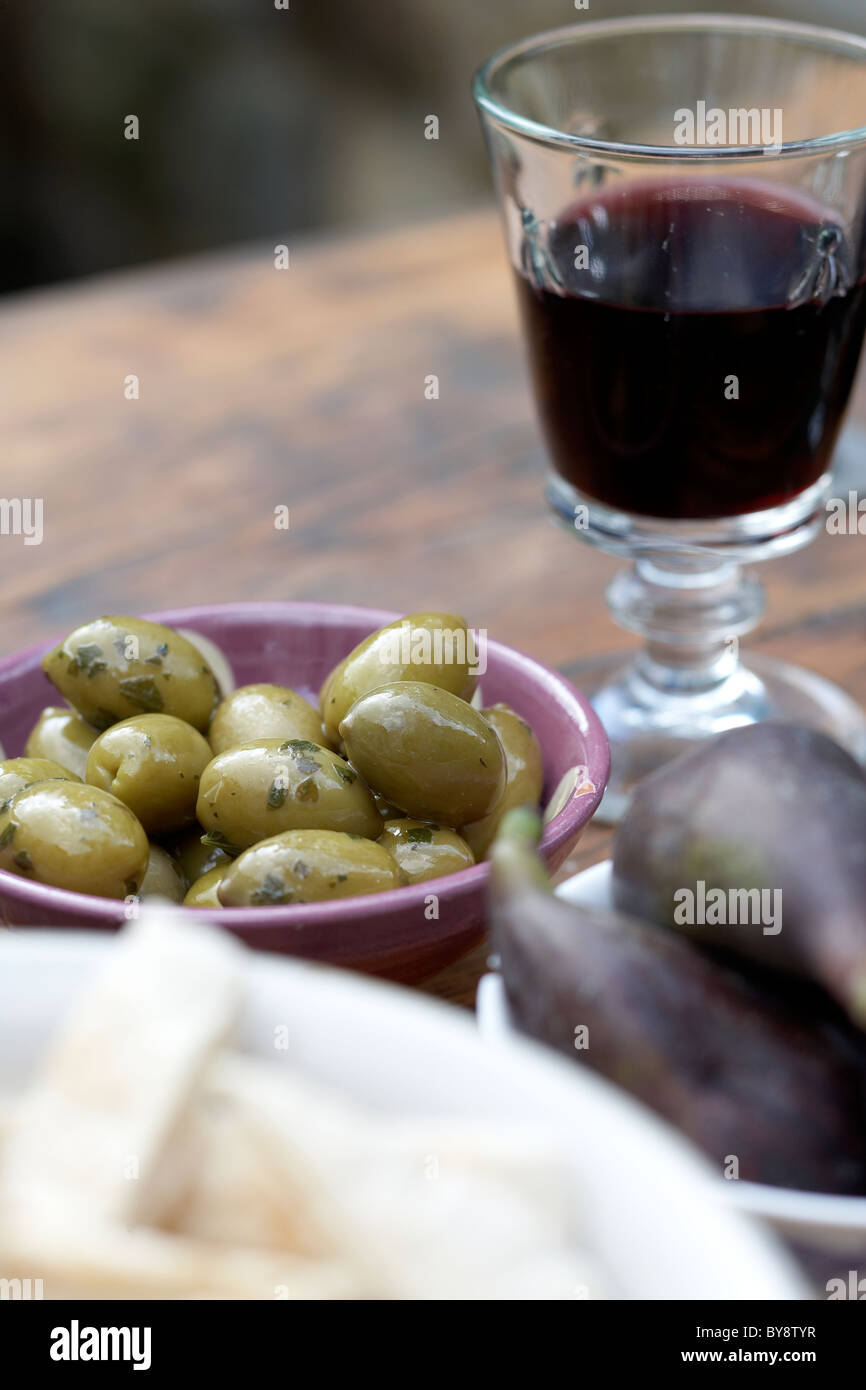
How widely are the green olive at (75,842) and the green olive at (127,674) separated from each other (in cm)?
7

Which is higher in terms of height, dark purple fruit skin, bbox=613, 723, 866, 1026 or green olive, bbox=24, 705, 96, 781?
dark purple fruit skin, bbox=613, 723, 866, 1026

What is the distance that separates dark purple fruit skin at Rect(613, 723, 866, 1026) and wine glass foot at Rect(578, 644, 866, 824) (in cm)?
33

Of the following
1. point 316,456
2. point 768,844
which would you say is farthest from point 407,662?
point 316,456

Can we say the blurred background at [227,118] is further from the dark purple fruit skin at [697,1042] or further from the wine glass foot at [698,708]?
the dark purple fruit skin at [697,1042]

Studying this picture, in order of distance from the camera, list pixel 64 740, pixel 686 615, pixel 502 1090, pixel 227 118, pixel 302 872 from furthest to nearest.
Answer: pixel 227 118 < pixel 686 615 < pixel 64 740 < pixel 302 872 < pixel 502 1090

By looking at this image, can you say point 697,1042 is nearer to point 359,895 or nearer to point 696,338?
point 359,895

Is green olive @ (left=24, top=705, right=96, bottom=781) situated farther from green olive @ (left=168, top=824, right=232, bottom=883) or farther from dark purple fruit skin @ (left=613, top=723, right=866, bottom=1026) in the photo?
dark purple fruit skin @ (left=613, top=723, right=866, bottom=1026)

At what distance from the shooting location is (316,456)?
98cm

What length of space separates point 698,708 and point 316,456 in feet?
1.14

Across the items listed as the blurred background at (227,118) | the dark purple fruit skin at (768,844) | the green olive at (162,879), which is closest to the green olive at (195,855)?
the green olive at (162,879)

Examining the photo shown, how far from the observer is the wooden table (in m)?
0.82

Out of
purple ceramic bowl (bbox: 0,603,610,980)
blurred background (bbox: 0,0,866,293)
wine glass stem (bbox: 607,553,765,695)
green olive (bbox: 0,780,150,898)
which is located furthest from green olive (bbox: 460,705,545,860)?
blurred background (bbox: 0,0,866,293)

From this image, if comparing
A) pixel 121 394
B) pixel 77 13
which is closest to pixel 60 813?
pixel 121 394

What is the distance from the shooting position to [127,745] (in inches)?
19.3
